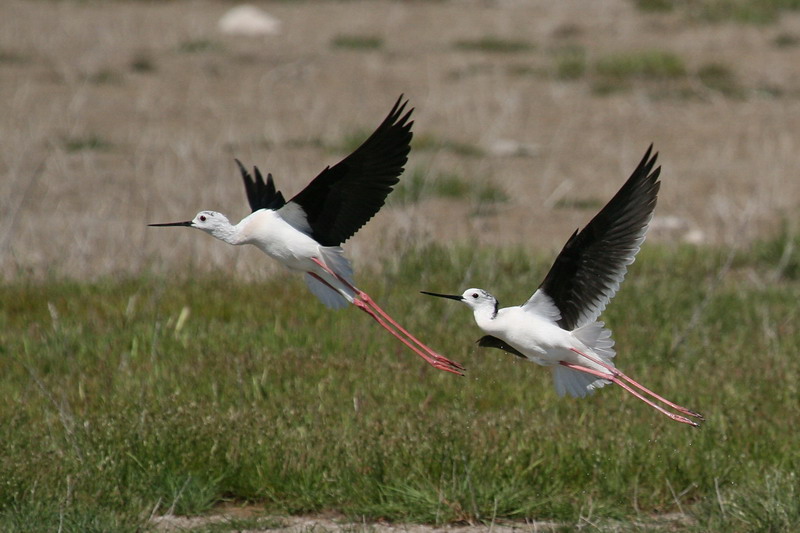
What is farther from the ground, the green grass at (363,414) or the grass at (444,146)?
the grass at (444,146)

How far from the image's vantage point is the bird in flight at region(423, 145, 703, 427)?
282cm

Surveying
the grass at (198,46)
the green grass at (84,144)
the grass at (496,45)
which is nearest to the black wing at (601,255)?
the green grass at (84,144)

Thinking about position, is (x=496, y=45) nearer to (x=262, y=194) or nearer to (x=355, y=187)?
(x=262, y=194)

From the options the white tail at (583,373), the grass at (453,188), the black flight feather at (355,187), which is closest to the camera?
the black flight feather at (355,187)

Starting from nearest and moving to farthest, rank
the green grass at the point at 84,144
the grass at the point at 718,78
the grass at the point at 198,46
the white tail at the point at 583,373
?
the white tail at the point at 583,373 < the green grass at the point at 84,144 < the grass at the point at 718,78 < the grass at the point at 198,46

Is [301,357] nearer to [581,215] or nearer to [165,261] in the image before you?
[165,261]

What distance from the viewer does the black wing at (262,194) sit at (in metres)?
3.04

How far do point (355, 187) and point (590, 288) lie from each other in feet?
1.90

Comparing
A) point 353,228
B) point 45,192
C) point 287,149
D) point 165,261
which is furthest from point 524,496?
point 287,149

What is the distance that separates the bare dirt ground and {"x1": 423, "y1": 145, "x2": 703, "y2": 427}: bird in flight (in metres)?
3.88

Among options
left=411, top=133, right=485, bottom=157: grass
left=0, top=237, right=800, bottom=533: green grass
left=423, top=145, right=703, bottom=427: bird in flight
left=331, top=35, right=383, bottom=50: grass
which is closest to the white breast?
left=423, top=145, right=703, bottom=427: bird in flight

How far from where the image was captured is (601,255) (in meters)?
2.96

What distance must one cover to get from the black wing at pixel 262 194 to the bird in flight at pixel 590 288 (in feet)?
1.86

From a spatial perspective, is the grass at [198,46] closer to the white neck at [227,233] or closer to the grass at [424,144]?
the grass at [424,144]
